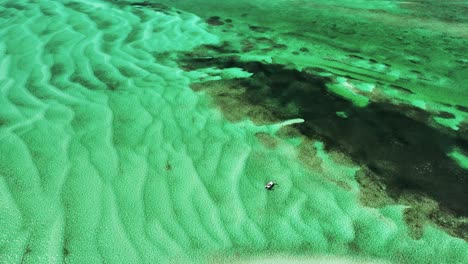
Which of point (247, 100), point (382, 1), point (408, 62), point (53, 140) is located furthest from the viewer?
point (382, 1)

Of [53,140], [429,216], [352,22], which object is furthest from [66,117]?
[352,22]

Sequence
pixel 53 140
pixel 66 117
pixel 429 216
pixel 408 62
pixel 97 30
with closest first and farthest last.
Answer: pixel 429 216, pixel 53 140, pixel 66 117, pixel 408 62, pixel 97 30

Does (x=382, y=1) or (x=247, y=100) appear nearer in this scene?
(x=247, y=100)

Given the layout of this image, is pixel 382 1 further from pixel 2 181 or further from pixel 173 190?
pixel 2 181

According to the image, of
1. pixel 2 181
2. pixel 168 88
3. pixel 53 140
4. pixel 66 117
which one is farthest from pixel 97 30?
pixel 2 181

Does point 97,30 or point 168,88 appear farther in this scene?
point 97,30

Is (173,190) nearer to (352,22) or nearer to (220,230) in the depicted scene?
(220,230)
